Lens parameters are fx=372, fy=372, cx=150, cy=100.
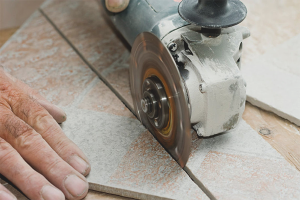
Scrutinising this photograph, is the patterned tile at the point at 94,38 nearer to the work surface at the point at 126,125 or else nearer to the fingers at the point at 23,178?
the work surface at the point at 126,125

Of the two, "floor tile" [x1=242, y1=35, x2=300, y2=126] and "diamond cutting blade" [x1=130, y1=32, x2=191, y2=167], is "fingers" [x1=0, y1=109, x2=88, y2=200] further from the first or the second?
"floor tile" [x1=242, y1=35, x2=300, y2=126]

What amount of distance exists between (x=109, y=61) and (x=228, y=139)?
3.19 ft

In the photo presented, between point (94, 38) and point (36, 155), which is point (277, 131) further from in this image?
point (94, 38)

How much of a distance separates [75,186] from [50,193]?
0.11 metres

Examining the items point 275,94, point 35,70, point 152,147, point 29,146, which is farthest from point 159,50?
point 35,70

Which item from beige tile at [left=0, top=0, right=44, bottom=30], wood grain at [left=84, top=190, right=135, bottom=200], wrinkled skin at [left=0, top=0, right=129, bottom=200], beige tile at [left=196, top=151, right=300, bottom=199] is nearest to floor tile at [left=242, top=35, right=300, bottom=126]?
beige tile at [left=196, top=151, right=300, bottom=199]

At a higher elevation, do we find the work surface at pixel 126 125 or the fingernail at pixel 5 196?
the fingernail at pixel 5 196

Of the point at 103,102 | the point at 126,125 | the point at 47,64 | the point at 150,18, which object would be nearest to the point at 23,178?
the point at 126,125

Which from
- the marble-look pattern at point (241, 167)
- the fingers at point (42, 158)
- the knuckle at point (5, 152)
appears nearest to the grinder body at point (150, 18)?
the marble-look pattern at point (241, 167)

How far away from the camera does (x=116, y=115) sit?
2.03 metres

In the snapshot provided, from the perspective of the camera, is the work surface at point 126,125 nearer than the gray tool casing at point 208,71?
No

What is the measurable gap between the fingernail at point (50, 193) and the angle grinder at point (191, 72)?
0.51 m

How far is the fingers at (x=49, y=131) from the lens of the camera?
1.64m

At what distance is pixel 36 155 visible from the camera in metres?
1.57
